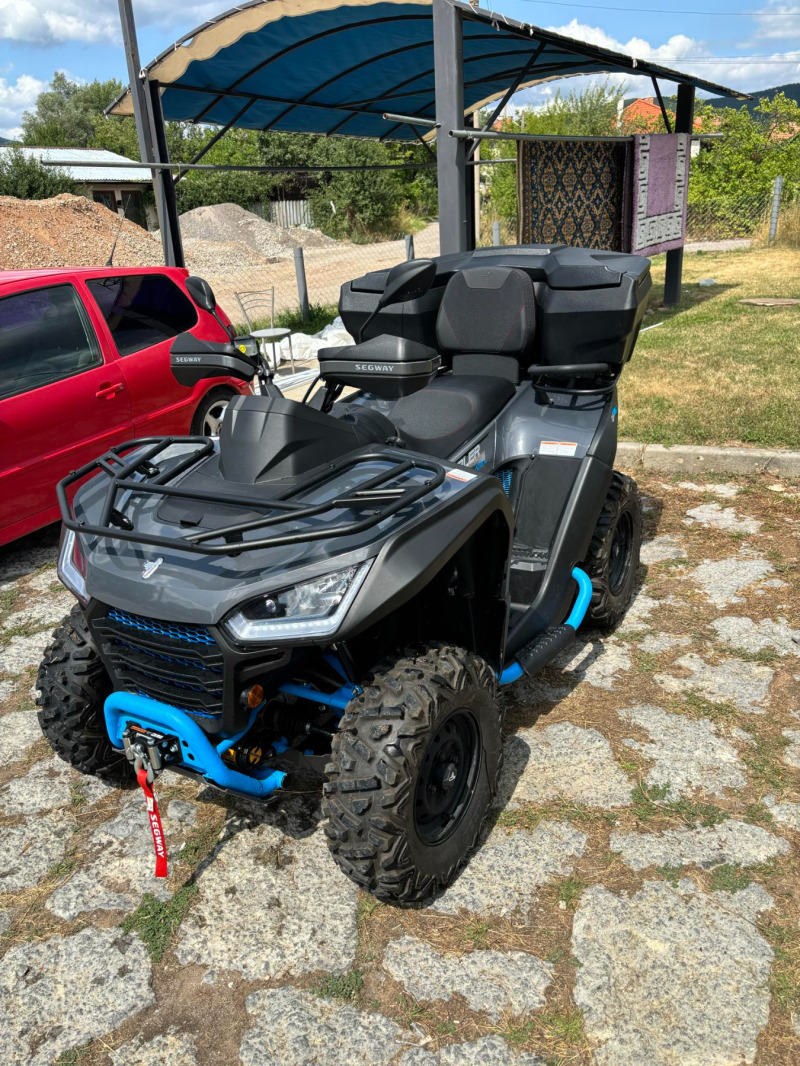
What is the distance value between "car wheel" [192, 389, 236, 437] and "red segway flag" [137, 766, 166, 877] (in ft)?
13.4

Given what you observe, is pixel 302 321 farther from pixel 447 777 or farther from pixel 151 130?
pixel 447 777

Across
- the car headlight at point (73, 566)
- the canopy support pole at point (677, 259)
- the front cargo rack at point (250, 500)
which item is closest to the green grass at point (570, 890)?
the front cargo rack at point (250, 500)

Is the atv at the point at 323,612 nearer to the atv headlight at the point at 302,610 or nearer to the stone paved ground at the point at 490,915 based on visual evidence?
the atv headlight at the point at 302,610

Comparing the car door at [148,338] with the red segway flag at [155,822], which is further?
the car door at [148,338]

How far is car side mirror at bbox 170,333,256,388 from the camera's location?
8.47 feet

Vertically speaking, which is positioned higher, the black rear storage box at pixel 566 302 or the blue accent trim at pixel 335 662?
the black rear storage box at pixel 566 302

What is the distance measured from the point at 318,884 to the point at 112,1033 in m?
0.66

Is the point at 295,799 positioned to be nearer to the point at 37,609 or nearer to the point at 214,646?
the point at 214,646

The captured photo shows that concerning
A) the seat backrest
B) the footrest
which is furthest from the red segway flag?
the seat backrest

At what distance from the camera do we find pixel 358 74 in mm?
9859

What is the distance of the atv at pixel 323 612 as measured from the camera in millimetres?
2133

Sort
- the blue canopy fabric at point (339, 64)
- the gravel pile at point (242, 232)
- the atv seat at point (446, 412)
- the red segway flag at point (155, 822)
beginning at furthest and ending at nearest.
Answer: the gravel pile at point (242, 232)
the blue canopy fabric at point (339, 64)
the atv seat at point (446, 412)
the red segway flag at point (155, 822)

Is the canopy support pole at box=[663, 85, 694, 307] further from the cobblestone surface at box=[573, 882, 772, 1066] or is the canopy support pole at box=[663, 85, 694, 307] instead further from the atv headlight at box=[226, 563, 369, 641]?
the atv headlight at box=[226, 563, 369, 641]

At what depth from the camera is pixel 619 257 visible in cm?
380
